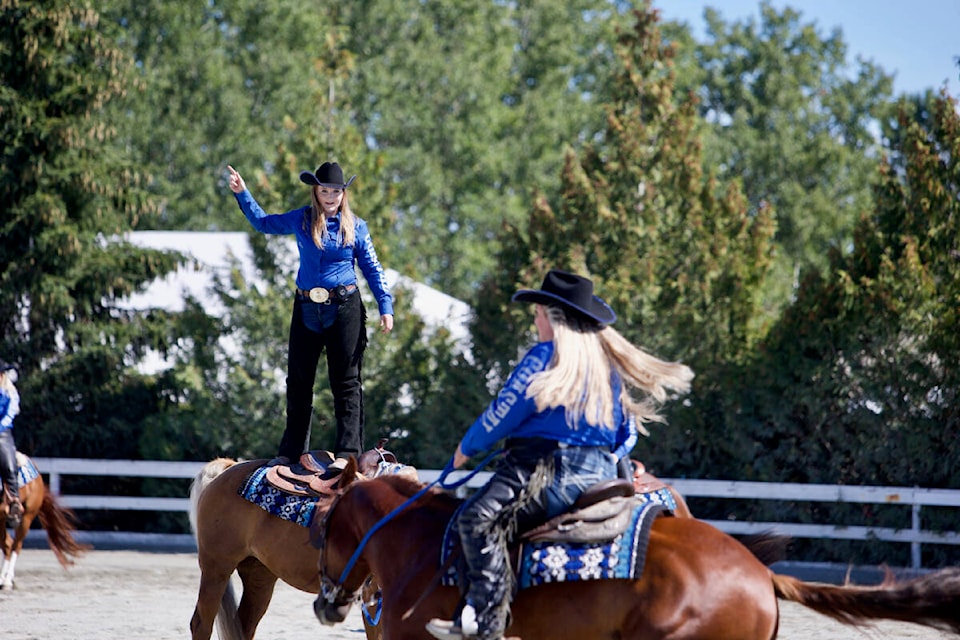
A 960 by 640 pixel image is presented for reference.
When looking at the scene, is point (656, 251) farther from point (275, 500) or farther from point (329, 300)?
point (275, 500)

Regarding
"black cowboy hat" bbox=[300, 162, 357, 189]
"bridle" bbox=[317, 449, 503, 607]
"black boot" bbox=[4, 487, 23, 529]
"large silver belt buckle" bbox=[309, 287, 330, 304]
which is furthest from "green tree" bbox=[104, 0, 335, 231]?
"bridle" bbox=[317, 449, 503, 607]

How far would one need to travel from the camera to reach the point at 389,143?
3631cm

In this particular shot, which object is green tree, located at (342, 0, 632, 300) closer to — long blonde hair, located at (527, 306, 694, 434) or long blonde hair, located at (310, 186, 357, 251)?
long blonde hair, located at (310, 186, 357, 251)

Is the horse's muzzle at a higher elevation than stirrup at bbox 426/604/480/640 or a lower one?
A: lower

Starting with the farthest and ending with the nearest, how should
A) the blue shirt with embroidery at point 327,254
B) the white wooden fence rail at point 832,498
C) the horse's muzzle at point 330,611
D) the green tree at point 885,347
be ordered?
the green tree at point 885,347 → the white wooden fence rail at point 832,498 → the blue shirt with embroidery at point 327,254 → the horse's muzzle at point 330,611

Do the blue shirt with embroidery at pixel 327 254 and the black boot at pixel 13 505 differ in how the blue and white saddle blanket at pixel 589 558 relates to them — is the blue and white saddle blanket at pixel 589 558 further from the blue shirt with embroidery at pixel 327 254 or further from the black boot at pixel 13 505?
the black boot at pixel 13 505

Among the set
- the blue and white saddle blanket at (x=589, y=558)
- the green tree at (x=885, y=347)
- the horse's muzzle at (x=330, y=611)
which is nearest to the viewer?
the blue and white saddle blanket at (x=589, y=558)

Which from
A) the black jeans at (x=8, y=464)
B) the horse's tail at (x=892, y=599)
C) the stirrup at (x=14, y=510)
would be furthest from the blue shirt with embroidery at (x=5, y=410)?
the horse's tail at (x=892, y=599)

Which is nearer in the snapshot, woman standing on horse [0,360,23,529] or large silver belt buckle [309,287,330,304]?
large silver belt buckle [309,287,330,304]

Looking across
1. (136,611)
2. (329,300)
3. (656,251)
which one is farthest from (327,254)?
(656,251)

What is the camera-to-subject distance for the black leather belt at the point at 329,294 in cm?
699

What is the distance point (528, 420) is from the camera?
4.91m

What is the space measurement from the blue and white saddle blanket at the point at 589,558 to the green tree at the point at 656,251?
883cm

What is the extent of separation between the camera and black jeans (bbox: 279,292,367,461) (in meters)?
7.09
